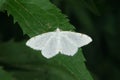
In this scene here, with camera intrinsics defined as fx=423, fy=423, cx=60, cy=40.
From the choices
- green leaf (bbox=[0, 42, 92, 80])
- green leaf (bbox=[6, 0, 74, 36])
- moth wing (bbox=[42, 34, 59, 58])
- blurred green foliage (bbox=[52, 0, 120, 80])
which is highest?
green leaf (bbox=[6, 0, 74, 36])

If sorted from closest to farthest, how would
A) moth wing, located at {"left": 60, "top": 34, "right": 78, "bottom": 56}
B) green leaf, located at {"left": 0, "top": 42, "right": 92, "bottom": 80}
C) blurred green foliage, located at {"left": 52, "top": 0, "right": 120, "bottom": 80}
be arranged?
moth wing, located at {"left": 60, "top": 34, "right": 78, "bottom": 56}
green leaf, located at {"left": 0, "top": 42, "right": 92, "bottom": 80}
blurred green foliage, located at {"left": 52, "top": 0, "right": 120, "bottom": 80}

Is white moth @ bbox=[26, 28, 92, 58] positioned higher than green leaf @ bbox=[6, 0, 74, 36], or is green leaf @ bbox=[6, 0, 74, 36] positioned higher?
green leaf @ bbox=[6, 0, 74, 36]

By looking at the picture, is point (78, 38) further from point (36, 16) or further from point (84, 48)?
point (84, 48)

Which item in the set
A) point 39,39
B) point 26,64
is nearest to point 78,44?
point 39,39

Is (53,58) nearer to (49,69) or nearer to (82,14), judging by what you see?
(49,69)

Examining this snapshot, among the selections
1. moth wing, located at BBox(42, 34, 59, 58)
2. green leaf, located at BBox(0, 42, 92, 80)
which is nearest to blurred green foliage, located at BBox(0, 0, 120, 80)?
green leaf, located at BBox(0, 42, 92, 80)

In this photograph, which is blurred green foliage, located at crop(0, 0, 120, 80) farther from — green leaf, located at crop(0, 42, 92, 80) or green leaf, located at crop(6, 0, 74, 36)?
green leaf, located at crop(6, 0, 74, 36)

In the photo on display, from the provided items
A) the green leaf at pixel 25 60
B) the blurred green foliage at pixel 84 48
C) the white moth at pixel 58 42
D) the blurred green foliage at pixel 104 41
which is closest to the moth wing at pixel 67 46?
the white moth at pixel 58 42
